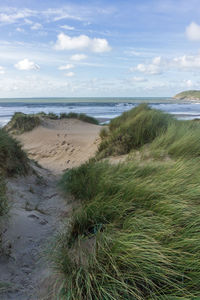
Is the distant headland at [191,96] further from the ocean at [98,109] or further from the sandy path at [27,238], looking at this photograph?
the sandy path at [27,238]

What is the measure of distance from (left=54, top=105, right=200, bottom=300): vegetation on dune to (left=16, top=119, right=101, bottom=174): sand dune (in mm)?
4876

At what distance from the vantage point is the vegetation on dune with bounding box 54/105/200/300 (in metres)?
1.90

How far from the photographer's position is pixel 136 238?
221 cm

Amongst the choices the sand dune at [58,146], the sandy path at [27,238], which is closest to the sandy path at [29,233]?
the sandy path at [27,238]

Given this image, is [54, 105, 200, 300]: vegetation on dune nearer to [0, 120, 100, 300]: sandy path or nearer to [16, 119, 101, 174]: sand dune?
[0, 120, 100, 300]: sandy path

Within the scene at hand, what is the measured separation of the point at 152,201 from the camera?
9.24 feet

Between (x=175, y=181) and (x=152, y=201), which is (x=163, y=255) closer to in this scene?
(x=152, y=201)

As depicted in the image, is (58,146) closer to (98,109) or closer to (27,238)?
(27,238)

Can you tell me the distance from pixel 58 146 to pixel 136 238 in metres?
8.96

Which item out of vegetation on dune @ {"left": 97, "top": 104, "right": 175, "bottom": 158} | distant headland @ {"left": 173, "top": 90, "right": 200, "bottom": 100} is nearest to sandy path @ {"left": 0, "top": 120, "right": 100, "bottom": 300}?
vegetation on dune @ {"left": 97, "top": 104, "right": 175, "bottom": 158}

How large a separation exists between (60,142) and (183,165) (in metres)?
8.14

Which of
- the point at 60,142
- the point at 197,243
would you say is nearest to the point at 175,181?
the point at 197,243

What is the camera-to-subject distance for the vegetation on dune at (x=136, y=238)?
1.90 metres

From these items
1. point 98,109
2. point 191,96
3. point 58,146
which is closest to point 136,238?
point 58,146
